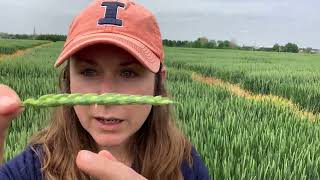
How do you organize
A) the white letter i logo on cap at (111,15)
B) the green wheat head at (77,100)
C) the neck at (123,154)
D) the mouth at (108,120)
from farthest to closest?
the neck at (123,154) → the white letter i logo on cap at (111,15) → the mouth at (108,120) → the green wheat head at (77,100)

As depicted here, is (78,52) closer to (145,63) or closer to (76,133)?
(145,63)

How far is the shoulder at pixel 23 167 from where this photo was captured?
1214 mm

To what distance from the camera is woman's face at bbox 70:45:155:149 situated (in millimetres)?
1159

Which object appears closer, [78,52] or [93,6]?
[78,52]

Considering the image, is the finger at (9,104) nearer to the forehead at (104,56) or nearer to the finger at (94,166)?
the finger at (94,166)

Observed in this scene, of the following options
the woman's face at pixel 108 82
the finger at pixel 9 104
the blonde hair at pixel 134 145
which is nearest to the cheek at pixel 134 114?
the woman's face at pixel 108 82

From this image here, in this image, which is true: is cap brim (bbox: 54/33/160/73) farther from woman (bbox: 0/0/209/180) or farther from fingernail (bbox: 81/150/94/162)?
fingernail (bbox: 81/150/94/162)

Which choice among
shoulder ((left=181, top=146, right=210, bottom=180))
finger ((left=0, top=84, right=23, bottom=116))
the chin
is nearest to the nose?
the chin

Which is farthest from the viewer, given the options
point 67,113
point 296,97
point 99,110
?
point 296,97

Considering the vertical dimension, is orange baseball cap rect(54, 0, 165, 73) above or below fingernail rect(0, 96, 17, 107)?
above

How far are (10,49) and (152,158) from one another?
31301 mm

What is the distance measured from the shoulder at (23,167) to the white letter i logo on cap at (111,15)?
38 centimetres

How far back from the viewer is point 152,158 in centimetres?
153

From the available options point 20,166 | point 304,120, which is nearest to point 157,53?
point 20,166
